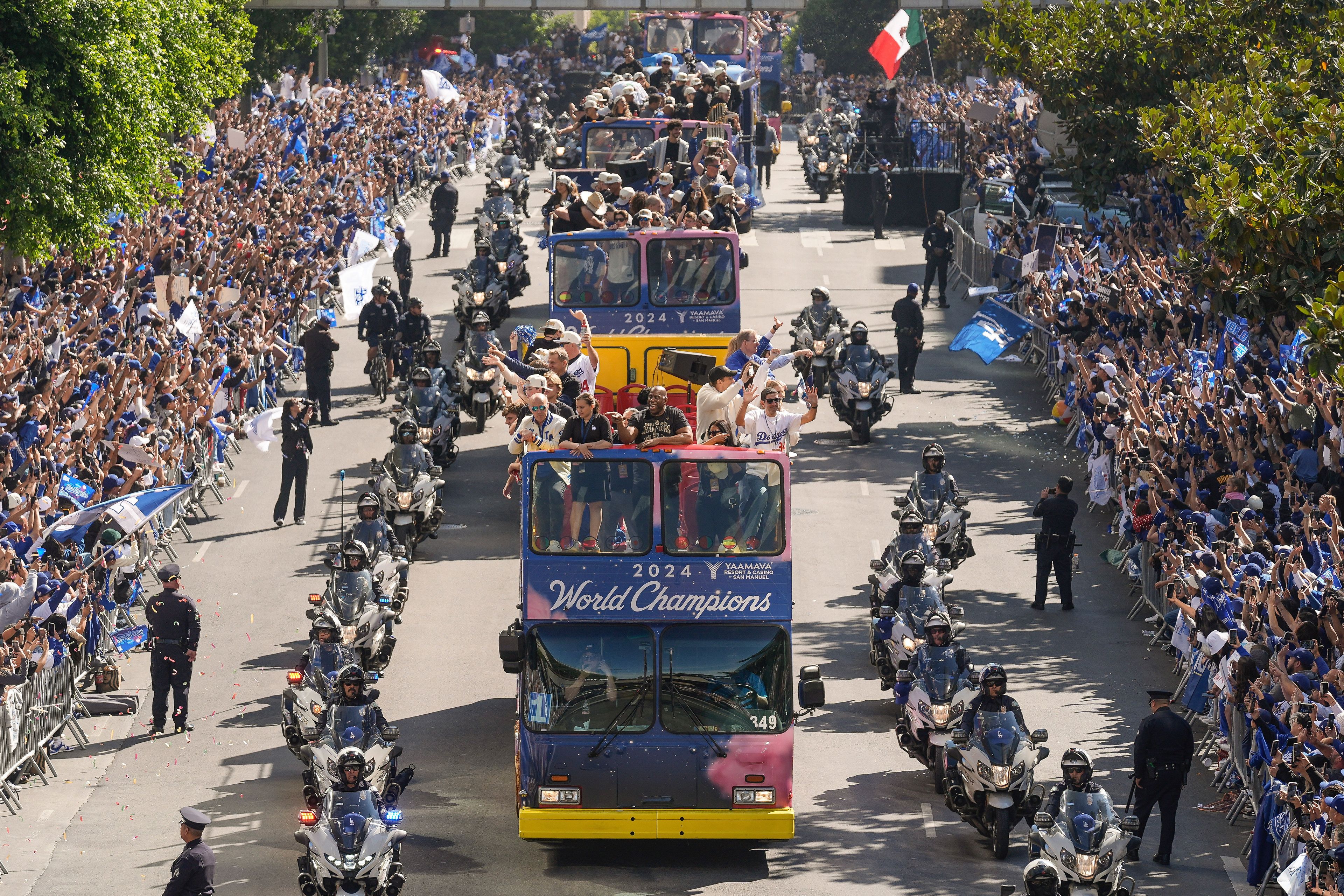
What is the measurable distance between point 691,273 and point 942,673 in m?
7.99

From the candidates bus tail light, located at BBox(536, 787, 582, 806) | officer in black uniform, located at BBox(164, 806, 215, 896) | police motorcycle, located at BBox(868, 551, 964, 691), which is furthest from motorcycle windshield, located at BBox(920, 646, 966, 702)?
officer in black uniform, located at BBox(164, 806, 215, 896)

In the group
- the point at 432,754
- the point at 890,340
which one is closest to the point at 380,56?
the point at 890,340

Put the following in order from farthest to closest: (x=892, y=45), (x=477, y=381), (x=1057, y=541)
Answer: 1. (x=892, y=45)
2. (x=477, y=381)
3. (x=1057, y=541)

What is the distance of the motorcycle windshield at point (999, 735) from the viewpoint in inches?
643

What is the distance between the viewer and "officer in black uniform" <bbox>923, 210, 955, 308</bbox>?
118 feet

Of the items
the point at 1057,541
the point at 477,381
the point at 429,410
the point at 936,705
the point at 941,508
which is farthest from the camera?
the point at 477,381

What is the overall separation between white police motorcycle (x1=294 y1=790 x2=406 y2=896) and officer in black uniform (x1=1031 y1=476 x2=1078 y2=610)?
9.87m

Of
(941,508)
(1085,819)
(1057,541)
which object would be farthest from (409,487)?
(1085,819)

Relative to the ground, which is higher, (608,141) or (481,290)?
(608,141)

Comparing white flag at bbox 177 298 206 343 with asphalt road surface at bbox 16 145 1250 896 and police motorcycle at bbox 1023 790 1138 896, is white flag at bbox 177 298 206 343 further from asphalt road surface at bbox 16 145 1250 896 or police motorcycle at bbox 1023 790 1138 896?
police motorcycle at bbox 1023 790 1138 896

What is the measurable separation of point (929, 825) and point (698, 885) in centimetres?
244

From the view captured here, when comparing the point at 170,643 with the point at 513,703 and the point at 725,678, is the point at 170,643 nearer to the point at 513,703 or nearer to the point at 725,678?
the point at 513,703

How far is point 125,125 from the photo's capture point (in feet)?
89.1

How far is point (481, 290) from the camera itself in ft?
109
